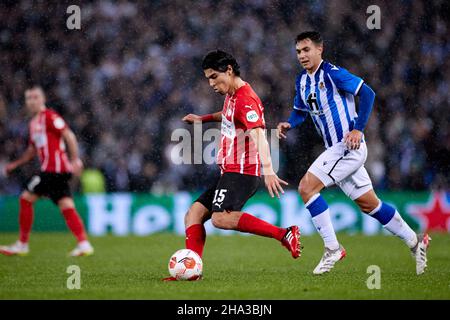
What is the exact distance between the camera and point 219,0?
1537 centimetres

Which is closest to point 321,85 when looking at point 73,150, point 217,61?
point 217,61

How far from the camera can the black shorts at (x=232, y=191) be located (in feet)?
20.3

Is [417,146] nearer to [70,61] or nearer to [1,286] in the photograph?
[70,61]

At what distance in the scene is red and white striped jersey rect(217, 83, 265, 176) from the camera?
626cm

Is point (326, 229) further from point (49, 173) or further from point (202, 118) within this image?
point (49, 173)

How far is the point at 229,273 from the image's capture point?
7.03 metres

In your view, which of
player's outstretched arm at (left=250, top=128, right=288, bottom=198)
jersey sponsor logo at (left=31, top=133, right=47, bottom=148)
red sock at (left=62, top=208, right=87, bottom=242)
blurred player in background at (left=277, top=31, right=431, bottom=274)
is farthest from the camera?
jersey sponsor logo at (left=31, top=133, right=47, bottom=148)

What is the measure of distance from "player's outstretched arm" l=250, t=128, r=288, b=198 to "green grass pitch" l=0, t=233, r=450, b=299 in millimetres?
746

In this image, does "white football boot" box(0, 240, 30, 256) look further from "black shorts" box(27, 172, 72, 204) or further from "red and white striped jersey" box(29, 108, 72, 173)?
"red and white striped jersey" box(29, 108, 72, 173)

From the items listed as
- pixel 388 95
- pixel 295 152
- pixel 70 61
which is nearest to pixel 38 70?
pixel 70 61

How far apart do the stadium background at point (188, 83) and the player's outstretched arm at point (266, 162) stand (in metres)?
7.12

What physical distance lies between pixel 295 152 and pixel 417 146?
7.01ft

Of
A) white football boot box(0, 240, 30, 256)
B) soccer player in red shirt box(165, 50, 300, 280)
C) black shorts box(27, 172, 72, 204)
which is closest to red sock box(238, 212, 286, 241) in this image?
soccer player in red shirt box(165, 50, 300, 280)
